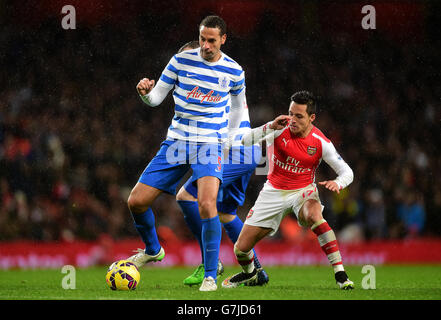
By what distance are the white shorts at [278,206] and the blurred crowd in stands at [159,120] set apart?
497 cm

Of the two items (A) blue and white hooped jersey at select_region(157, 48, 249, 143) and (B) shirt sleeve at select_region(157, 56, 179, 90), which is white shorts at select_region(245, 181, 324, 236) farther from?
(B) shirt sleeve at select_region(157, 56, 179, 90)

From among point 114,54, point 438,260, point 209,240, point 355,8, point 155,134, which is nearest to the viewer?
point 209,240

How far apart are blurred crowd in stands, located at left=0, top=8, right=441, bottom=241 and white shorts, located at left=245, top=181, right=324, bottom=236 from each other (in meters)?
4.97

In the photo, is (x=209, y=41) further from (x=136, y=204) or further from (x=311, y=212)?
(x=311, y=212)

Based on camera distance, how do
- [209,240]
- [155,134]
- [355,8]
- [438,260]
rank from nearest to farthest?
[209,240]
[438,260]
[155,134]
[355,8]

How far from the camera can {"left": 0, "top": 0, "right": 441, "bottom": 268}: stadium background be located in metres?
10.6

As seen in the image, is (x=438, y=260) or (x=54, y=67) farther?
(x=54, y=67)

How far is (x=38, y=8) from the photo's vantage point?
13.1 meters

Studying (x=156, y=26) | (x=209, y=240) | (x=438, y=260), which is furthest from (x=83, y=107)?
(x=209, y=240)

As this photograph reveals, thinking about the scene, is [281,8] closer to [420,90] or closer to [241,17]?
[241,17]

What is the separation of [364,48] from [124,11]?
4699mm

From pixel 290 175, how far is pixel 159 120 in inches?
256

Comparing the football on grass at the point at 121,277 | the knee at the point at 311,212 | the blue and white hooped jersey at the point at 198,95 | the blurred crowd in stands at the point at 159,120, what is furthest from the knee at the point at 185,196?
the blurred crowd in stands at the point at 159,120

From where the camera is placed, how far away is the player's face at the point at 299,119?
5883mm
